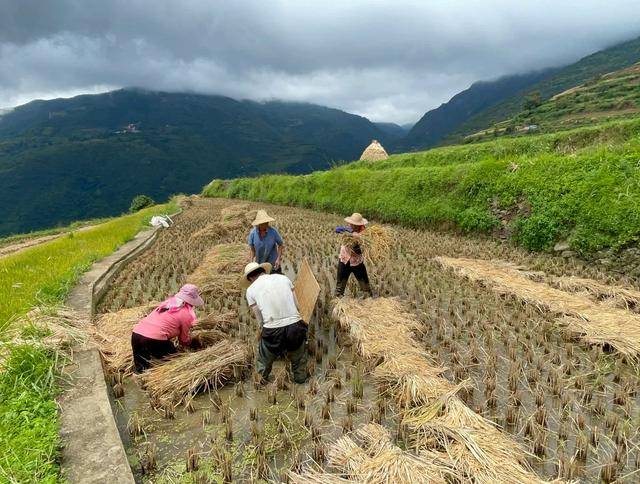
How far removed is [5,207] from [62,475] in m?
89.7

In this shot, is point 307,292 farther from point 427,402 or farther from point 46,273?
point 46,273

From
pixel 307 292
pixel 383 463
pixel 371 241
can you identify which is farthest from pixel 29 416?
pixel 371 241

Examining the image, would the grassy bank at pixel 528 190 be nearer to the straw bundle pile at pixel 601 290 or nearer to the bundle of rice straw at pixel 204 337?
the straw bundle pile at pixel 601 290

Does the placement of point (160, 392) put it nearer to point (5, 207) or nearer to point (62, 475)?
point (62, 475)

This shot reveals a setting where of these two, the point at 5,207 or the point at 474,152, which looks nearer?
the point at 474,152

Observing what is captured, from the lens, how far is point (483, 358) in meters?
4.22

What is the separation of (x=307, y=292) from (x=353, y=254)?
112cm

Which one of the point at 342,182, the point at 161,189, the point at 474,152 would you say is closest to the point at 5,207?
the point at 161,189

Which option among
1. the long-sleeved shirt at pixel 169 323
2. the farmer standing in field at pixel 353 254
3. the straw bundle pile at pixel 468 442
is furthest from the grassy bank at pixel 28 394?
the farmer standing in field at pixel 353 254

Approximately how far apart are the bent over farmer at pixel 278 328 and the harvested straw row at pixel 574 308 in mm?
3078

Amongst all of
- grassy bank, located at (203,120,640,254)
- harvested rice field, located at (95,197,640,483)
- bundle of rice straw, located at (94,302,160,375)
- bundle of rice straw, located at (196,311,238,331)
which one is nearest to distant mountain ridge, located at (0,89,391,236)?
grassy bank, located at (203,120,640,254)

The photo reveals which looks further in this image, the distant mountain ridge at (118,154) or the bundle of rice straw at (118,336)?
the distant mountain ridge at (118,154)

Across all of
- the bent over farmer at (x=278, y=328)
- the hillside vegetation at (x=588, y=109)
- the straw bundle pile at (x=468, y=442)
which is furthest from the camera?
the hillside vegetation at (x=588, y=109)

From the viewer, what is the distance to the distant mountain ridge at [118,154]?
78.9 meters
